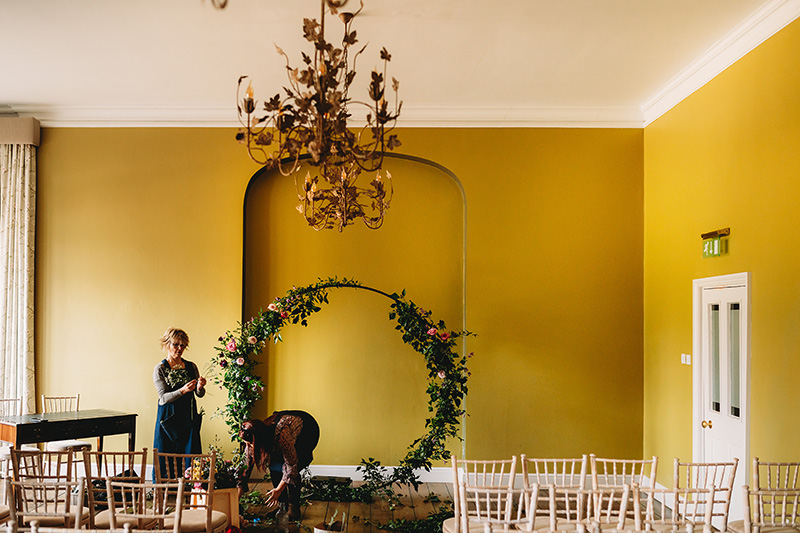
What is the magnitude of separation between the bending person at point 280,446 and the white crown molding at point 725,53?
4.57 meters

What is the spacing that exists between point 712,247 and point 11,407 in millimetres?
6981

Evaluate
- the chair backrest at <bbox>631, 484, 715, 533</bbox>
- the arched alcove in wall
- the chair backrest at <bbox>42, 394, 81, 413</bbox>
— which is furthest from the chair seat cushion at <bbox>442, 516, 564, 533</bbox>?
the chair backrest at <bbox>42, 394, 81, 413</bbox>

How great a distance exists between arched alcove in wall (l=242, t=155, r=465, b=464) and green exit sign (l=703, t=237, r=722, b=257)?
8.75 ft

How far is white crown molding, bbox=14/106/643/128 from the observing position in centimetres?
752

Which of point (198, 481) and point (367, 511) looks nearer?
point (198, 481)

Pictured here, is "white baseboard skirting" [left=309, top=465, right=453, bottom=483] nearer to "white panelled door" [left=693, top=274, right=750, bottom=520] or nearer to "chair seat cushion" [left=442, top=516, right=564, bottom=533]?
"white panelled door" [left=693, top=274, right=750, bottom=520]

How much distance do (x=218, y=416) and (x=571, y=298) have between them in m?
4.01

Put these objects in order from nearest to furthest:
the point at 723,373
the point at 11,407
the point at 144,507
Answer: the point at 144,507
the point at 723,373
the point at 11,407

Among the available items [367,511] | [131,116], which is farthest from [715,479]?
[131,116]

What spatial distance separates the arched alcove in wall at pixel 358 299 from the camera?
7.75 meters

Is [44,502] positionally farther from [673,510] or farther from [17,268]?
[17,268]

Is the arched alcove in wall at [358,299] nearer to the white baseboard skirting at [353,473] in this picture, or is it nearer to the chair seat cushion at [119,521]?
the white baseboard skirting at [353,473]

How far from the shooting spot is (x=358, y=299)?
783 centimetres

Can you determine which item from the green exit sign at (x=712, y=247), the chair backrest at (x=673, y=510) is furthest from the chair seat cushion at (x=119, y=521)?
the green exit sign at (x=712, y=247)
